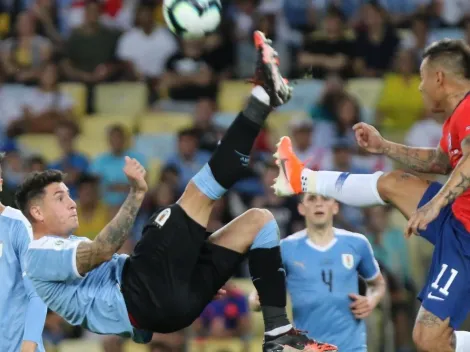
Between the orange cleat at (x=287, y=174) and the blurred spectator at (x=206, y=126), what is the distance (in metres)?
4.51

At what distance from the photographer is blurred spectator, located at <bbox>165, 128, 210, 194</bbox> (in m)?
11.7

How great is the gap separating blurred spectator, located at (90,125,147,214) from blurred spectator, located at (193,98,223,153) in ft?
2.27

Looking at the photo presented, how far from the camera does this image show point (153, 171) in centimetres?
1205

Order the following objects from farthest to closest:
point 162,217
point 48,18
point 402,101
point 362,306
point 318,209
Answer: point 48,18 → point 402,101 → point 318,209 → point 362,306 → point 162,217

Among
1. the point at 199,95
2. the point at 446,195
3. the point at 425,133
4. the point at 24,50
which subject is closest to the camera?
the point at 446,195

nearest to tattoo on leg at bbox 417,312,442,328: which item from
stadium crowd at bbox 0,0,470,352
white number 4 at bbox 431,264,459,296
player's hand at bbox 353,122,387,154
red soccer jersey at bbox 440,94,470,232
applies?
white number 4 at bbox 431,264,459,296

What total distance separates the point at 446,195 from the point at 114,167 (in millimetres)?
6221

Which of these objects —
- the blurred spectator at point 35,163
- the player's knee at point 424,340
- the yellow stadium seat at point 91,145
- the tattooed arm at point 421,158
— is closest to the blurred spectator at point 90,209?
the blurred spectator at point 35,163

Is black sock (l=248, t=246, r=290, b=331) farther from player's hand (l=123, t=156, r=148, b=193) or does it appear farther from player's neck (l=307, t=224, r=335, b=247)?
player's neck (l=307, t=224, r=335, b=247)

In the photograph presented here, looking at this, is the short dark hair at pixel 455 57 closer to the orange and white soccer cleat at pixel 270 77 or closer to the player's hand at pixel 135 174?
the orange and white soccer cleat at pixel 270 77

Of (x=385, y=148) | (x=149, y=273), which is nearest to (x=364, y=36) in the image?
(x=385, y=148)

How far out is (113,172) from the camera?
11.9 meters

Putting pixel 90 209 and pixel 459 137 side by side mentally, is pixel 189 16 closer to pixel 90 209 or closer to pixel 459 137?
pixel 459 137

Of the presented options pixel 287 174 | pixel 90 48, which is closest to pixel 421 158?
A: pixel 287 174
